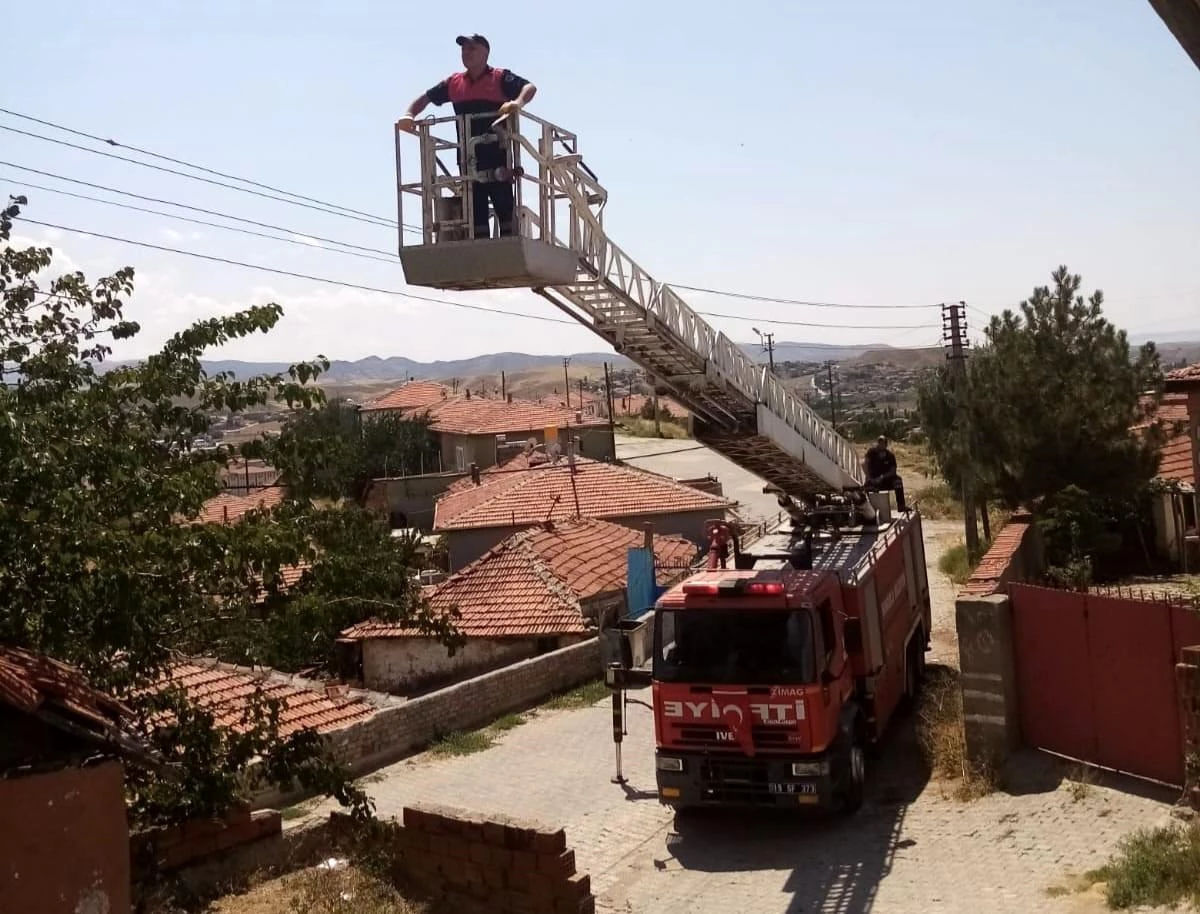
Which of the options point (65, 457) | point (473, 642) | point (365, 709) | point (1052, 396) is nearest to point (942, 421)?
point (1052, 396)

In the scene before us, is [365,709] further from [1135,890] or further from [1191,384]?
[1191,384]

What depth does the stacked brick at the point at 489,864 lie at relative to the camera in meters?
8.47

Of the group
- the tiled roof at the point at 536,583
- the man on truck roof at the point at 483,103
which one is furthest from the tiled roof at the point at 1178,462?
the man on truck roof at the point at 483,103

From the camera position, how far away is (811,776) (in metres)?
10.3

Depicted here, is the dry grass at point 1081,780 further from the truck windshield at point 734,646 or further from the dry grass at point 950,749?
the truck windshield at point 734,646

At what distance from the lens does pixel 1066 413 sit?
21188 mm

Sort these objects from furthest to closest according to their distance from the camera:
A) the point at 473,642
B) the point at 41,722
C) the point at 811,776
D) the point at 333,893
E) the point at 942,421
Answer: the point at 942,421 → the point at 473,642 → the point at 811,776 → the point at 333,893 → the point at 41,722

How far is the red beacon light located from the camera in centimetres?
1062

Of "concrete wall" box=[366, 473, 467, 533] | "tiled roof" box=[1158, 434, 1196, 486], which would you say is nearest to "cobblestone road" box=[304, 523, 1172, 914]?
"tiled roof" box=[1158, 434, 1196, 486]

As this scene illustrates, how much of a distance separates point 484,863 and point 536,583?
12187 mm

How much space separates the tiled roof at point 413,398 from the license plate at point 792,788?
5401 cm

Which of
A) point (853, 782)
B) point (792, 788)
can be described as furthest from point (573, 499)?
point (792, 788)

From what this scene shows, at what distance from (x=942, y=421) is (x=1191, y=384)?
15.3 meters

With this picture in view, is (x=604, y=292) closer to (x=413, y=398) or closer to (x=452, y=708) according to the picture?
(x=452, y=708)
